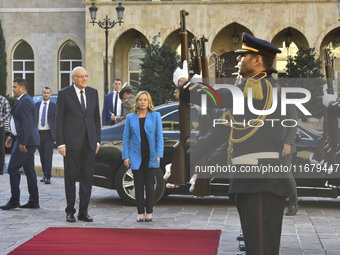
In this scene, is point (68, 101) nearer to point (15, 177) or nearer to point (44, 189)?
Answer: point (15, 177)

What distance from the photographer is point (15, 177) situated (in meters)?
11.8

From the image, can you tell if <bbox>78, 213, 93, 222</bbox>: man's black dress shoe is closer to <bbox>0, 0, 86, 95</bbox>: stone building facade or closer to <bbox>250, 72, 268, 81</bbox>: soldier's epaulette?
<bbox>250, 72, 268, 81</bbox>: soldier's epaulette

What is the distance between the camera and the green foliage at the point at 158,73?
106ft

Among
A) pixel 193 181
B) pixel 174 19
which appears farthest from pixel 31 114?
pixel 174 19

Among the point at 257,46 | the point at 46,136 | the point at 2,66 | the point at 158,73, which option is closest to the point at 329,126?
the point at 257,46

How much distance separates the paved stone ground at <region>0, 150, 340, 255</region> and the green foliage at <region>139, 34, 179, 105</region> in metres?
18.5

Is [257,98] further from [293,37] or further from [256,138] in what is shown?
[293,37]

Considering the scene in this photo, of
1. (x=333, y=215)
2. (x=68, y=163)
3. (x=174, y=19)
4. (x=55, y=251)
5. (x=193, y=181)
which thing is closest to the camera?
(x=193, y=181)

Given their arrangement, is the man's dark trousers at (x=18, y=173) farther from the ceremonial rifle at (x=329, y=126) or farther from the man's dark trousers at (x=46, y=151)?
the ceremonial rifle at (x=329, y=126)

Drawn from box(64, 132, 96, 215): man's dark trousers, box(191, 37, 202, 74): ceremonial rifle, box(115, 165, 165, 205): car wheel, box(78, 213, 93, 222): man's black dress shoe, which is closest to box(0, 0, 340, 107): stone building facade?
A: box(115, 165, 165, 205): car wheel

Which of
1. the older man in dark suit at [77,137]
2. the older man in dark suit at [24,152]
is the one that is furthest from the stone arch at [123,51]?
the older man in dark suit at [77,137]

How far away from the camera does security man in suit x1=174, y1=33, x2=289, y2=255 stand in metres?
5.38

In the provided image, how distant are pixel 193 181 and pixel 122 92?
25.5ft

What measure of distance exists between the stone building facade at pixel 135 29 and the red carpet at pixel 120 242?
2788 cm
